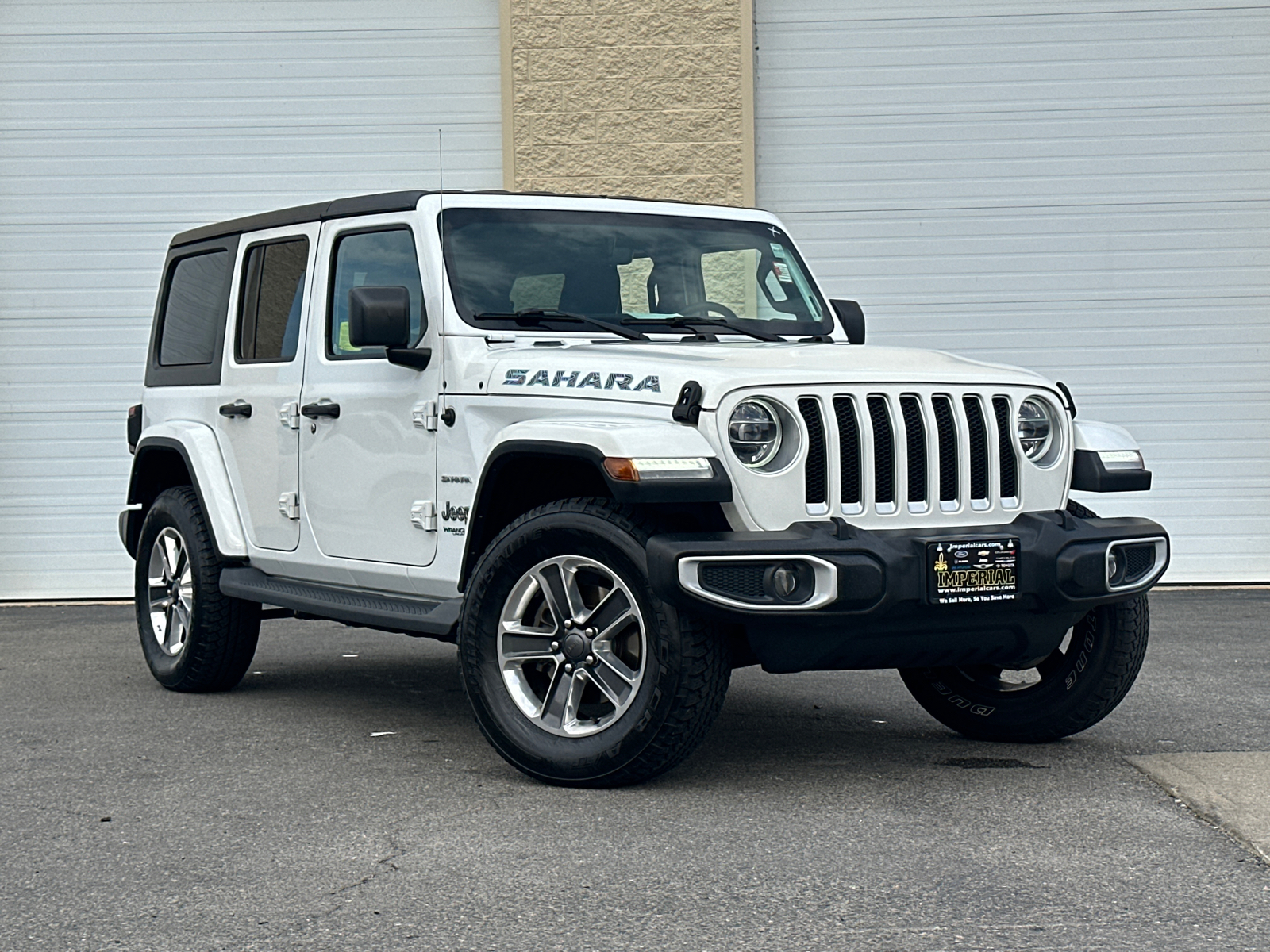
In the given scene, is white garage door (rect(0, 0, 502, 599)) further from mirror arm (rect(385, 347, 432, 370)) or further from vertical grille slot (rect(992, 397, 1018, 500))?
vertical grille slot (rect(992, 397, 1018, 500))

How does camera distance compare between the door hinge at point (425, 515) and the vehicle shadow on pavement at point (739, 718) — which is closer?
the vehicle shadow on pavement at point (739, 718)

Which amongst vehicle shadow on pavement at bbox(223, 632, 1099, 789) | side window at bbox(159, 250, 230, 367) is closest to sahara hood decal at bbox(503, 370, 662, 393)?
vehicle shadow on pavement at bbox(223, 632, 1099, 789)

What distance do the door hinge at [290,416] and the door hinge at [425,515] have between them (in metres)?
0.97

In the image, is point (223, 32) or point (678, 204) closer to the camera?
point (678, 204)

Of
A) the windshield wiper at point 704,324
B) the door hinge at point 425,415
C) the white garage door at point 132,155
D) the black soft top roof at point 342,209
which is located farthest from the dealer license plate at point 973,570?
the white garage door at point 132,155

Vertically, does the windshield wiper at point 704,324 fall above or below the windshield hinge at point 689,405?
above

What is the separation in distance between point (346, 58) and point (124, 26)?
165 cm

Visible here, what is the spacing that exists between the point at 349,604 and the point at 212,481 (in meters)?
Answer: 1.28

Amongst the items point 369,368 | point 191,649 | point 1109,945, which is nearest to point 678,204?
point 369,368

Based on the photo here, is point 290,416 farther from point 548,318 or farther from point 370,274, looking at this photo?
point 548,318

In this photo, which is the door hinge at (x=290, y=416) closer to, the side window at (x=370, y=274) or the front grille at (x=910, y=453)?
the side window at (x=370, y=274)

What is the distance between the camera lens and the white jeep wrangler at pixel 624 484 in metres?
5.13

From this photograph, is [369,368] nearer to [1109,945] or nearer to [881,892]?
[881,892]

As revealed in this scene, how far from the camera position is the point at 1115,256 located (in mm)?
12453
